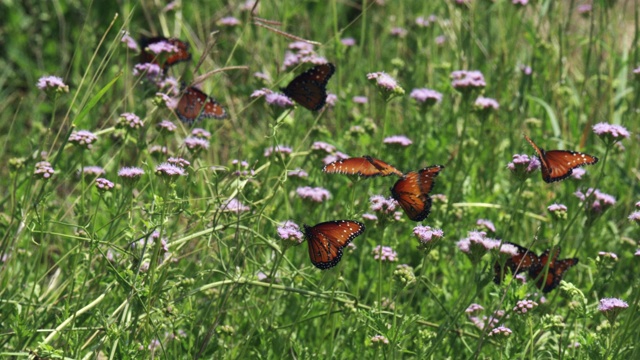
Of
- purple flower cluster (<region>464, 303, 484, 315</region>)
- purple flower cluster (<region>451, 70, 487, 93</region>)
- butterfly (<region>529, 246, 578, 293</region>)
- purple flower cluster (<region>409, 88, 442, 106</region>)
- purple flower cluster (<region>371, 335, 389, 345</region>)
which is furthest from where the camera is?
purple flower cluster (<region>409, 88, 442, 106</region>)

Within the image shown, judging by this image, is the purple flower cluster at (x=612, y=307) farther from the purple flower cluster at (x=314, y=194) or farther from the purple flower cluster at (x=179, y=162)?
the purple flower cluster at (x=179, y=162)

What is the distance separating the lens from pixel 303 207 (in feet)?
15.8

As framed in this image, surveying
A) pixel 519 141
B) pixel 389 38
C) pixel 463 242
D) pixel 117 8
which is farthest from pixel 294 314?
pixel 117 8

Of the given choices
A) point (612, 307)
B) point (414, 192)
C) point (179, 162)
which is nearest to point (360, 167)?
point (414, 192)

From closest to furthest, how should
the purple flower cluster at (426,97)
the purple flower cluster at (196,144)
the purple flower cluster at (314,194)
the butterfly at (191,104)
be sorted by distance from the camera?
the purple flower cluster at (196,144), the purple flower cluster at (314,194), the butterfly at (191,104), the purple flower cluster at (426,97)

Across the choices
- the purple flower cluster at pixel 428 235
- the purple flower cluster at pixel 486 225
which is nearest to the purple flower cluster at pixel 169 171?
the purple flower cluster at pixel 428 235

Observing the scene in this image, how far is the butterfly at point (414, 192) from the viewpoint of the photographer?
3.33 m

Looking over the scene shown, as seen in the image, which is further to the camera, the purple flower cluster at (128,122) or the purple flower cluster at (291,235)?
the purple flower cluster at (128,122)

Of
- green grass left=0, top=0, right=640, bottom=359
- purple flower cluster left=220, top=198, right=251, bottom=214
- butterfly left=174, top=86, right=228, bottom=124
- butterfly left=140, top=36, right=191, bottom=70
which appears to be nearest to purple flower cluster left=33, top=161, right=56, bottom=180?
Result: green grass left=0, top=0, right=640, bottom=359

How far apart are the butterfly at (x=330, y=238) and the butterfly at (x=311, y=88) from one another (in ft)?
3.94

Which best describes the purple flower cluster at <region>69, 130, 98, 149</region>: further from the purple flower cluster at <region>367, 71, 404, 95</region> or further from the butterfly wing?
the butterfly wing

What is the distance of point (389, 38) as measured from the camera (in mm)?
7855

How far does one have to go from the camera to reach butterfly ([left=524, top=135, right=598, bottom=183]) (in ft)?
11.2

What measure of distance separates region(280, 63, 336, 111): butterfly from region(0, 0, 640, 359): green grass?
0.41 feet
